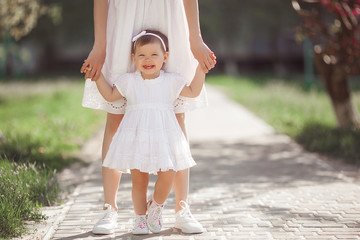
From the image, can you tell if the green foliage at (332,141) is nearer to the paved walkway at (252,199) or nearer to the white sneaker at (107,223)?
the paved walkway at (252,199)

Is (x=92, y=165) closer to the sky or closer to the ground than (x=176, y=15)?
closer to the ground

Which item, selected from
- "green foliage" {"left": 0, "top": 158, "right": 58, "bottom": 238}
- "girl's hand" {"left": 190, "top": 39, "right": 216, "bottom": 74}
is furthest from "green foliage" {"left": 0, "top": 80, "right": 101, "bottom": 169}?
"girl's hand" {"left": 190, "top": 39, "right": 216, "bottom": 74}

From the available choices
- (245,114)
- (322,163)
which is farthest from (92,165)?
(245,114)

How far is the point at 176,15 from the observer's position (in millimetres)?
3711

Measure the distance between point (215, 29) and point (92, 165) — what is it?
26080 mm

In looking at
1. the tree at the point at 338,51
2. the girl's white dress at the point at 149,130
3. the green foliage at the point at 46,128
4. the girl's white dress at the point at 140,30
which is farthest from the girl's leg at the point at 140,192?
the tree at the point at 338,51

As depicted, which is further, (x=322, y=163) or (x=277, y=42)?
(x=277, y=42)

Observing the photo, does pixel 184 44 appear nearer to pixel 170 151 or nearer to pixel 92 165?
pixel 170 151

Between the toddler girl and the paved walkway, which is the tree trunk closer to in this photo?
the paved walkway

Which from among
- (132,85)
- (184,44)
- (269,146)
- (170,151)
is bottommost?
(269,146)

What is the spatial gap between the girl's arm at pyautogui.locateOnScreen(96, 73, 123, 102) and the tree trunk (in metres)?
5.60

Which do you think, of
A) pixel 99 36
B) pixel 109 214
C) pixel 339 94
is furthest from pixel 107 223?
pixel 339 94

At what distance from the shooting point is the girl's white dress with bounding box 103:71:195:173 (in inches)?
135

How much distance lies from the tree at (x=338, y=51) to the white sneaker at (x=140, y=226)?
517cm
